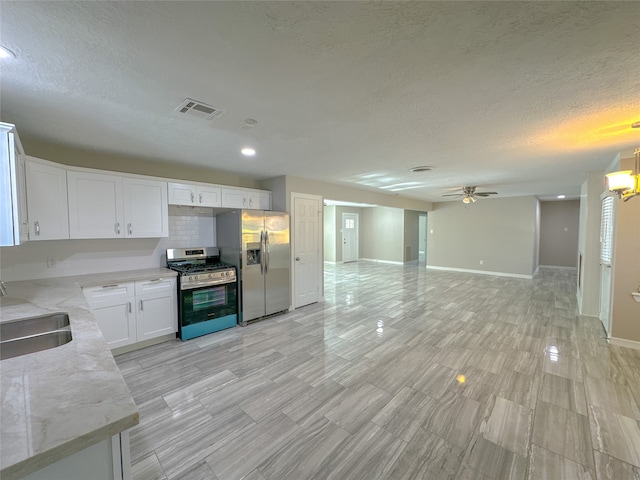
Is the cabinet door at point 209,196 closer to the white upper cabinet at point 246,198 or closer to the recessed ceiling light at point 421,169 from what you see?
the white upper cabinet at point 246,198

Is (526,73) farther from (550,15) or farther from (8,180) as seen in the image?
(8,180)

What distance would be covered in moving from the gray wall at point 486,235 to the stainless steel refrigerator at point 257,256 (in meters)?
6.72

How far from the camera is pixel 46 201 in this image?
275cm

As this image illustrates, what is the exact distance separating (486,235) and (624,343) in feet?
17.8

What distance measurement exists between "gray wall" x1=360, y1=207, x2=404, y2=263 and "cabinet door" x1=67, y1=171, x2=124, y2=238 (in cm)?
892

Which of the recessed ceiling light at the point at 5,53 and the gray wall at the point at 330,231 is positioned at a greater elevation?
the recessed ceiling light at the point at 5,53

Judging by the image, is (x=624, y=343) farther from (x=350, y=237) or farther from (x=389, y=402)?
(x=350, y=237)

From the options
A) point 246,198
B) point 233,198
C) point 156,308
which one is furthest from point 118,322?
point 246,198

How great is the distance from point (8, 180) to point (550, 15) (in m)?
3.26

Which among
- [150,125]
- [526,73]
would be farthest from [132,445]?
[526,73]

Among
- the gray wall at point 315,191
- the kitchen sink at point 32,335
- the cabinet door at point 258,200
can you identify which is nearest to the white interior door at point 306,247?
the gray wall at point 315,191

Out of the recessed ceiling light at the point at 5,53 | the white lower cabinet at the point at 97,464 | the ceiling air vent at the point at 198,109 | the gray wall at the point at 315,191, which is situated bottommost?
the white lower cabinet at the point at 97,464

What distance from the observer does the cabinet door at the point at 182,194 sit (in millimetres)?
3723

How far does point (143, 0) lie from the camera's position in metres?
1.09
